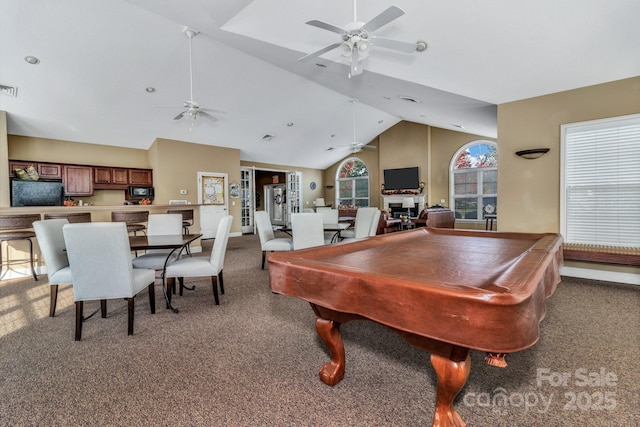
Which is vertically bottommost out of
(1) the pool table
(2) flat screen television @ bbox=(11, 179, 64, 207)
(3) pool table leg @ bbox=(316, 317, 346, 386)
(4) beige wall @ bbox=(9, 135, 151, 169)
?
(3) pool table leg @ bbox=(316, 317, 346, 386)

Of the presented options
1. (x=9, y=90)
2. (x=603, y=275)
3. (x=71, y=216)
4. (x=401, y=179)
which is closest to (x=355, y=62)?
(x=603, y=275)

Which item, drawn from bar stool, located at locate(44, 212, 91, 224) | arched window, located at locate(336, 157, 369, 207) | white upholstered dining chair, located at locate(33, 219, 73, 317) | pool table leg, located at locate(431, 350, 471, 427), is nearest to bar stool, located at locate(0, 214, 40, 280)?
bar stool, located at locate(44, 212, 91, 224)

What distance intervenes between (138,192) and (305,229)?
5108 millimetres

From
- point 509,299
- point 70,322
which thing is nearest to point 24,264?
point 70,322

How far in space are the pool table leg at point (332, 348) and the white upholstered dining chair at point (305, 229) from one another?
2.41 meters

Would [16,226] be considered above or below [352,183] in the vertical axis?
below

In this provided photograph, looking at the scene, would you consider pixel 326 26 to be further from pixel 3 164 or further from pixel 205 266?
pixel 3 164

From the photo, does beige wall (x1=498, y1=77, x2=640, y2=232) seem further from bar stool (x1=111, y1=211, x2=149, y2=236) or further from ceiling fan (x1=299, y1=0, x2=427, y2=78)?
bar stool (x1=111, y1=211, x2=149, y2=236)

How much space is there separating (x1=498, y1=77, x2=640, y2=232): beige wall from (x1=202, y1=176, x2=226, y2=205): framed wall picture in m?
6.81

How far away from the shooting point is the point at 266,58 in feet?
15.7

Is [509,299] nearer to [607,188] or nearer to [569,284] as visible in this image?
[569,284]

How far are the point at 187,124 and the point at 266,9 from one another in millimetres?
4203

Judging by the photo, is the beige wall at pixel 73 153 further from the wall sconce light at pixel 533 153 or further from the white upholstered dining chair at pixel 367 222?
the wall sconce light at pixel 533 153

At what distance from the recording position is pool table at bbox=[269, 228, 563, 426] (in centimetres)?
80
